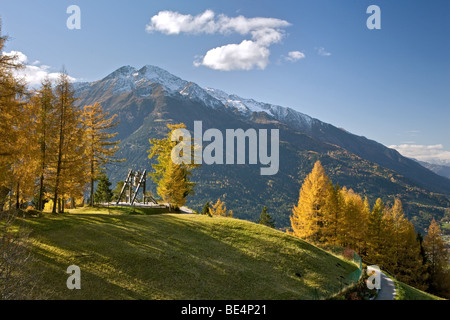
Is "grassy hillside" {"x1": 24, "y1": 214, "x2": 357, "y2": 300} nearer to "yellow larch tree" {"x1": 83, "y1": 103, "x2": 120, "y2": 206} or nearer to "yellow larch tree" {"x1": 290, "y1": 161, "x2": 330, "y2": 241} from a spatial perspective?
"yellow larch tree" {"x1": 290, "y1": 161, "x2": 330, "y2": 241}

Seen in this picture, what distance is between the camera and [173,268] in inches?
786

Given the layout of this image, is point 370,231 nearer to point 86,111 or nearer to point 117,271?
point 117,271

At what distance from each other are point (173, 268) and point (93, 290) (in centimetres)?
555

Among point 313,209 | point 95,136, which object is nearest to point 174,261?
point 95,136

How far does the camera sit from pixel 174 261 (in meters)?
21.0

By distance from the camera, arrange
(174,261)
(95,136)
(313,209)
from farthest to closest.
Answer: (313,209), (95,136), (174,261)

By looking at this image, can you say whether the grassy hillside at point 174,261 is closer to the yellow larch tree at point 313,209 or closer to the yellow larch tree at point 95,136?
the yellow larch tree at point 313,209

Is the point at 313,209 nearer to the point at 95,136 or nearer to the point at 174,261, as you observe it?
Result: the point at 174,261

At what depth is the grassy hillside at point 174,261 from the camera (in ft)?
56.2

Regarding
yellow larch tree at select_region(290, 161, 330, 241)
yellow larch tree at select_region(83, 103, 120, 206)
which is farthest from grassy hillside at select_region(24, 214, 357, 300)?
yellow larch tree at select_region(83, 103, 120, 206)

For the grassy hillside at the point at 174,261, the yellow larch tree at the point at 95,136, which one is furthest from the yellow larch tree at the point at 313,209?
the yellow larch tree at the point at 95,136

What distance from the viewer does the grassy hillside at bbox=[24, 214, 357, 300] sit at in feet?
56.2

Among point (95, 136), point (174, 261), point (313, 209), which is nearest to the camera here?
point (174, 261)
